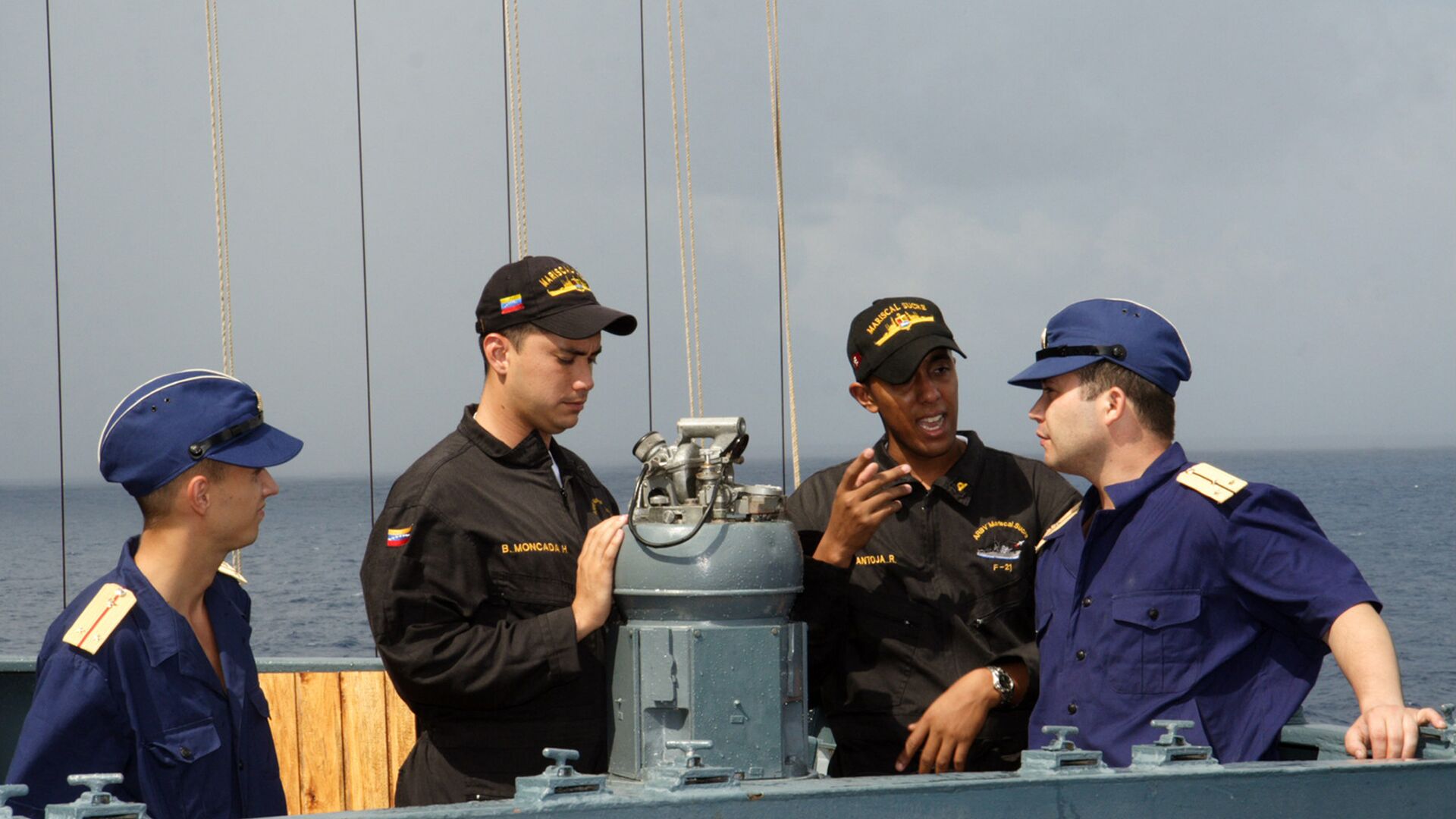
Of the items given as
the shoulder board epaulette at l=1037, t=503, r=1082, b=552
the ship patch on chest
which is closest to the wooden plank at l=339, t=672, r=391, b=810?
the ship patch on chest

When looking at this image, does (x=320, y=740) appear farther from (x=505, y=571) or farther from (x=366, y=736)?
(x=505, y=571)

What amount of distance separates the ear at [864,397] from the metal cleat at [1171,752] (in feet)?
3.59

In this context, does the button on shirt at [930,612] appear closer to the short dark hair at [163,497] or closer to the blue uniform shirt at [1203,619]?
the blue uniform shirt at [1203,619]

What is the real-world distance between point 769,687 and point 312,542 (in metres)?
60.4

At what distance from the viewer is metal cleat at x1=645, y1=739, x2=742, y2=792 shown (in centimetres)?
237

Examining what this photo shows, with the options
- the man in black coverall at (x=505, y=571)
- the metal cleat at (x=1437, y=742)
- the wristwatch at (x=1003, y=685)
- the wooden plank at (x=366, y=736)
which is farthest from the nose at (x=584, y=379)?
the wooden plank at (x=366, y=736)

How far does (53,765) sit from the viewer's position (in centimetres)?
249

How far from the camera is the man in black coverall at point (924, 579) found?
3.33m

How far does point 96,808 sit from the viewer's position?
2.10 metres

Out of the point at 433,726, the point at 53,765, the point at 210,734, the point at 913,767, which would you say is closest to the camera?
Answer: the point at 53,765

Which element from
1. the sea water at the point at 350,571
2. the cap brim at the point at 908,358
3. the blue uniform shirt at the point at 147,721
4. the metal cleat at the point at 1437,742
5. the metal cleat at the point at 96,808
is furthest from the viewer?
the sea water at the point at 350,571

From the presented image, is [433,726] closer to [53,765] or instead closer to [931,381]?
[53,765]

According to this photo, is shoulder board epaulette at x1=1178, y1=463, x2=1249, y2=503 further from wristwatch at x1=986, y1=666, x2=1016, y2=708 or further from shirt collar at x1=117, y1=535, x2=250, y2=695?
shirt collar at x1=117, y1=535, x2=250, y2=695

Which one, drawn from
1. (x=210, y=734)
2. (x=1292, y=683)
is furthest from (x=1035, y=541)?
(x=210, y=734)
